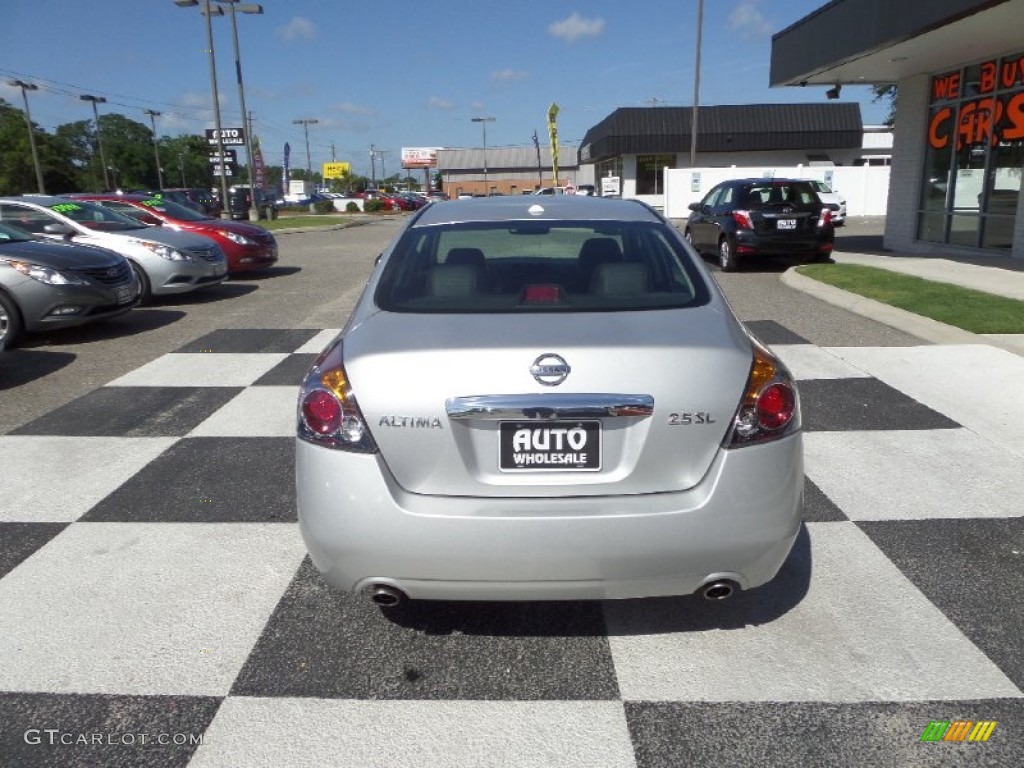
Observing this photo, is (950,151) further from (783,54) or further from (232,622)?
(232,622)

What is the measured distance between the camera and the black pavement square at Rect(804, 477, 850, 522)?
13.0 feet

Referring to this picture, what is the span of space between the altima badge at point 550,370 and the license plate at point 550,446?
132 millimetres

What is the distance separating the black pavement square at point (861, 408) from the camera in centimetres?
538

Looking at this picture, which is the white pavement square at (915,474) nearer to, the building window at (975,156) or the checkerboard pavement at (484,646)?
the checkerboard pavement at (484,646)

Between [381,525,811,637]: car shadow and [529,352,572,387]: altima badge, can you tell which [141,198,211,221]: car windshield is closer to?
[381,525,811,637]: car shadow

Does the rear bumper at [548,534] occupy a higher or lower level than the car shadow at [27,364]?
higher

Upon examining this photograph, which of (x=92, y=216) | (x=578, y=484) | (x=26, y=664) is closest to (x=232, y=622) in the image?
(x=26, y=664)

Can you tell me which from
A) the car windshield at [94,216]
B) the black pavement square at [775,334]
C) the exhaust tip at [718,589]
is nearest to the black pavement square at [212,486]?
the exhaust tip at [718,589]

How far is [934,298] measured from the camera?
9703 mm

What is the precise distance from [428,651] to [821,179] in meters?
36.0

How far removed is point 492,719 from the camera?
254 centimetres

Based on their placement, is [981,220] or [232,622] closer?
[232,622]

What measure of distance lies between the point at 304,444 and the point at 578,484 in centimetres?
91

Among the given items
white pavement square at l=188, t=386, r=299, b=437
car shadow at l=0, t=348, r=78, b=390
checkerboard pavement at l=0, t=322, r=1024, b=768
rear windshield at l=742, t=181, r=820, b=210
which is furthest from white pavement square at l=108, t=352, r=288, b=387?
rear windshield at l=742, t=181, r=820, b=210
